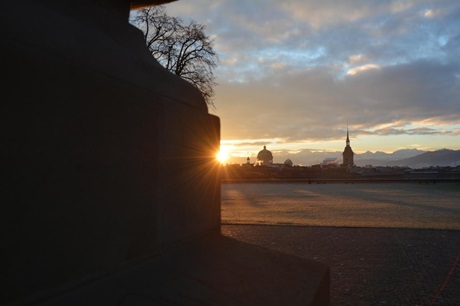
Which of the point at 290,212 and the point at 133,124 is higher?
the point at 133,124

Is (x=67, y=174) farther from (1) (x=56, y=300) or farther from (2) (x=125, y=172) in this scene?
(1) (x=56, y=300)

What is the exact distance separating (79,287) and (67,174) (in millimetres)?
558

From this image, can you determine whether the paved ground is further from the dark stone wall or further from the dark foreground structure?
the dark stone wall

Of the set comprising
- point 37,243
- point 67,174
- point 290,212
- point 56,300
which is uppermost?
point 67,174

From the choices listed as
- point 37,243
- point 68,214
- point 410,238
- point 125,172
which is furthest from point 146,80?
point 410,238

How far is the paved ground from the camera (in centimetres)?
459

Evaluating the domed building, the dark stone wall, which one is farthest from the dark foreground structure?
the domed building

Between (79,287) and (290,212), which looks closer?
(79,287)

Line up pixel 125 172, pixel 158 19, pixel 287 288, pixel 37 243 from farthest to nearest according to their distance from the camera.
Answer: pixel 158 19 → pixel 287 288 → pixel 125 172 → pixel 37 243

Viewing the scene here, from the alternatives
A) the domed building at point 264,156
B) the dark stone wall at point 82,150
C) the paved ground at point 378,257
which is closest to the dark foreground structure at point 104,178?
the dark stone wall at point 82,150

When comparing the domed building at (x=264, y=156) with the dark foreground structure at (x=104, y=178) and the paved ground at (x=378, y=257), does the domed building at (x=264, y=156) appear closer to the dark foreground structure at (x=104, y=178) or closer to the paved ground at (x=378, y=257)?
the paved ground at (x=378, y=257)

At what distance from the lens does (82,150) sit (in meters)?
1.81

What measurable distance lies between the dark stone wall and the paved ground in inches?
119

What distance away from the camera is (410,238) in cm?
811
